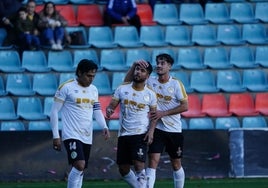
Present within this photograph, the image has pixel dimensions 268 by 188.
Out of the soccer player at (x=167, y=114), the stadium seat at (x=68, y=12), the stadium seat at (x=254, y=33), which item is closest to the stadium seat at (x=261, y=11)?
the stadium seat at (x=254, y=33)

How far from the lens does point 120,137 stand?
1172cm

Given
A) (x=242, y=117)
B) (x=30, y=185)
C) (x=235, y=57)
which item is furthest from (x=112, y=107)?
(x=235, y=57)

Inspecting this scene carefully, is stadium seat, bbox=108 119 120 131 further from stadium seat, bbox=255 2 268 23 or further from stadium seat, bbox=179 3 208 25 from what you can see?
stadium seat, bbox=255 2 268 23

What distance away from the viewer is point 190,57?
1800 cm

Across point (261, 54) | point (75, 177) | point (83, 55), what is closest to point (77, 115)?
point (75, 177)

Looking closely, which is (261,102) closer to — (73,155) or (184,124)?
(184,124)

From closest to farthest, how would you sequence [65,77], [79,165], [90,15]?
[79,165], [65,77], [90,15]

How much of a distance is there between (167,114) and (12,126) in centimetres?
523

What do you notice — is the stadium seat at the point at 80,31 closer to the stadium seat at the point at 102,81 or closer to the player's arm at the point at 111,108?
the stadium seat at the point at 102,81

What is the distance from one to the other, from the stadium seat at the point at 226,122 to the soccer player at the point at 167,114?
4635mm

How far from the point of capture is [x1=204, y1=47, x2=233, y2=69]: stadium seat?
18.0m

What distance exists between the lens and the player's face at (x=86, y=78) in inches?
441

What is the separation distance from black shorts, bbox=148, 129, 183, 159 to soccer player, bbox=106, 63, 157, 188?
414 millimetres

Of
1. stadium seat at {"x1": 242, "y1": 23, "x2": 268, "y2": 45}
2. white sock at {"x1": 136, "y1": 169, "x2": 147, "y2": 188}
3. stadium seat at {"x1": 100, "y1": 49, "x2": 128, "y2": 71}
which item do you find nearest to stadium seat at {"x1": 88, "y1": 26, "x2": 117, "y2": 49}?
stadium seat at {"x1": 100, "y1": 49, "x2": 128, "y2": 71}
